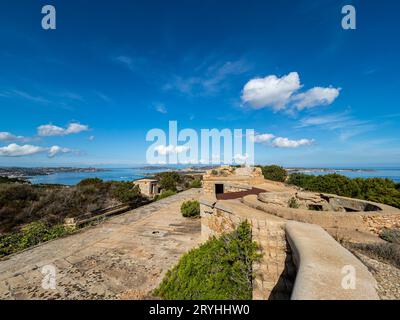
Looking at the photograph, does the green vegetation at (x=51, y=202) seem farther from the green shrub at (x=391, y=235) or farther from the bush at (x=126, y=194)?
the green shrub at (x=391, y=235)

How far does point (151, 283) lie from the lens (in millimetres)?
4734

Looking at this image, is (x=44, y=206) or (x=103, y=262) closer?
(x=103, y=262)

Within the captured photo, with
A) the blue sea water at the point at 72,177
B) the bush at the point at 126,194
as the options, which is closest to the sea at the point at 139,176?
the blue sea water at the point at 72,177

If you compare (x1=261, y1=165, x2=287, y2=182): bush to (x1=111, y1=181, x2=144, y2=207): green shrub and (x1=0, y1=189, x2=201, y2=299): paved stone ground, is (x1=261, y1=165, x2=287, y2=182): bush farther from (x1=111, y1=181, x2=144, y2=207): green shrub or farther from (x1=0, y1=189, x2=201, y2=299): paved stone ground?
(x1=0, y1=189, x2=201, y2=299): paved stone ground

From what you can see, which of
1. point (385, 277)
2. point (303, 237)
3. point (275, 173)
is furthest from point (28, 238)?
point (275, 173)

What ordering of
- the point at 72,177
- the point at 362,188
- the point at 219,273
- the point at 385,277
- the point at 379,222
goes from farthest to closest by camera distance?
1. the point at 72,177
2. the point at 362,188
3. the point at 379,222
4. the point at 219,273
5. the point at 385,277

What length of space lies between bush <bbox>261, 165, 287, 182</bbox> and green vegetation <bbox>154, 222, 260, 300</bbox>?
22675 millimetres

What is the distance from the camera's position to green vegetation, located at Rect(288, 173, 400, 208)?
34.3 ft

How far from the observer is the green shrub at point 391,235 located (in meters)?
3.88

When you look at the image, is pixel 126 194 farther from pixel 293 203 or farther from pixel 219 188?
pixel 293 203

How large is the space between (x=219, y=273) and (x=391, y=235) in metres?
3.63

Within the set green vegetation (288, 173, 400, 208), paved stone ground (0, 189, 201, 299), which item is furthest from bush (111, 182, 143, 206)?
Answer: green vegetation (288, 173, 400, 208)

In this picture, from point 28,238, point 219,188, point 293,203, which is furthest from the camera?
point 219,188

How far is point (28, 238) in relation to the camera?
319 inches
